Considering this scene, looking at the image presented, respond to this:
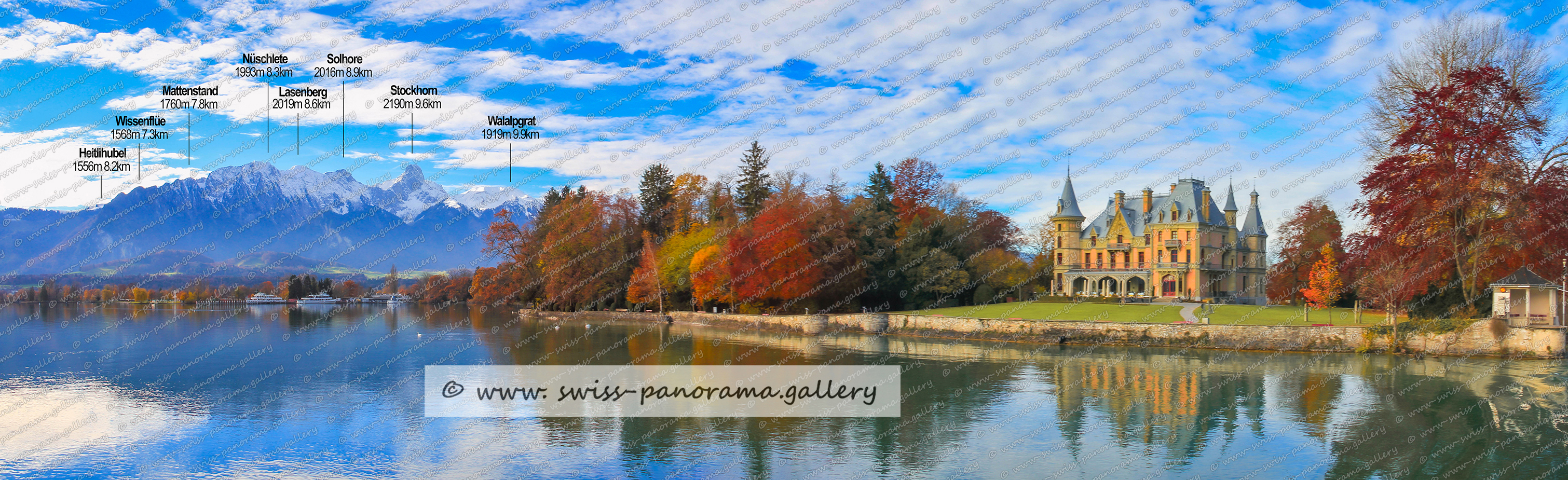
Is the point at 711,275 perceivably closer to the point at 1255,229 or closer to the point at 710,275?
the point at 710,275

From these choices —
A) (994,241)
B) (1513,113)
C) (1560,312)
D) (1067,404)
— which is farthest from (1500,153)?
(994,241)

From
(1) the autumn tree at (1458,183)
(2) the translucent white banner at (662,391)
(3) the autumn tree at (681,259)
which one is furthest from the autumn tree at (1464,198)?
(3) the autumn tree at (681,259)

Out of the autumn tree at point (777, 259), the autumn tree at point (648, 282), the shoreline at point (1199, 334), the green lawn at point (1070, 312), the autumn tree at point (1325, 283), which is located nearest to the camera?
the shoreline at point (1199, 334)

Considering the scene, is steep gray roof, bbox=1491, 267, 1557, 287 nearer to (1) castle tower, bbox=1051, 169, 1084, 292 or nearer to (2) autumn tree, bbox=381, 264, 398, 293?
(1) castle tower, bbox=1051, 169, 1084, 292

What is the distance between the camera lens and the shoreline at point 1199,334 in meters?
27.1

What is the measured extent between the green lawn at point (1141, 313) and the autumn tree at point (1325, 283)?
Answer: 0.64 metres

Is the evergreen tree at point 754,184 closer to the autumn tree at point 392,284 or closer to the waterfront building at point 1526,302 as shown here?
the waterfront building at point 1526,302

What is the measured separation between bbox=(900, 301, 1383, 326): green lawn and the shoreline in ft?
3.48

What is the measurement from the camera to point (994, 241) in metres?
57.7

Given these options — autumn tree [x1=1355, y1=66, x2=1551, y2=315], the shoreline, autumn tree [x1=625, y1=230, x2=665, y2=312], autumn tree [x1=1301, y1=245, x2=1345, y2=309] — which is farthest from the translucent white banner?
autumn tree [x1=625, y1=230, x2=665, y2=312]

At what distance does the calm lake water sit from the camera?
1433 cm

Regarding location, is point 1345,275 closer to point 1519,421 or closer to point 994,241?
point 1519,421

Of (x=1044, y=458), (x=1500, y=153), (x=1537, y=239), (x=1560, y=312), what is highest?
(x=1500, y=153)

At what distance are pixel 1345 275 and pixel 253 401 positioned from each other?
33.8 m
